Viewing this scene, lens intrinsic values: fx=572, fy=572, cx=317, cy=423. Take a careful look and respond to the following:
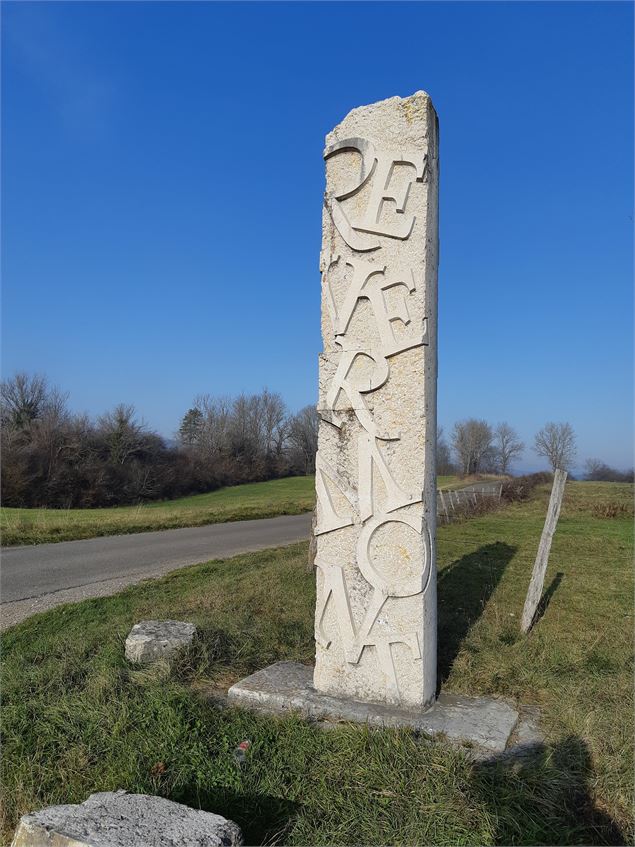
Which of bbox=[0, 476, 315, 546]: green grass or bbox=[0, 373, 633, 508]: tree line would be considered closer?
bbox=[0, 476, 315, 546]: green grass

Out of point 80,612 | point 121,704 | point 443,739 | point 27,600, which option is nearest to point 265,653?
point 121,704

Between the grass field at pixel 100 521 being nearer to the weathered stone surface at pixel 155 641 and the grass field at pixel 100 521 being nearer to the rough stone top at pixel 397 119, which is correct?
the weathered stone surface at pixel 155 641

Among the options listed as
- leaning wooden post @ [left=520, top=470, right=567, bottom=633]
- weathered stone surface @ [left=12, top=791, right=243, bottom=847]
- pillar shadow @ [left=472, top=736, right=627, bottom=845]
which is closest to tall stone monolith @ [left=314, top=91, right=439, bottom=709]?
pillar shadow @ [left=472, top=736, right=627, bottom=845]

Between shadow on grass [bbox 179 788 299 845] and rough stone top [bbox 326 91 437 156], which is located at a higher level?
rough stone top [bbox 326 91 437 156]

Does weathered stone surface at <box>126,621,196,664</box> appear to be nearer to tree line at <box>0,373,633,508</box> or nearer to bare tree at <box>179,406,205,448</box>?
tree line at <box>0,373,633,508</box>

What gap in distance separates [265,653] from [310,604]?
177 cm

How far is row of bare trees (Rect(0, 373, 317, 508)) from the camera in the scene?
102 ft

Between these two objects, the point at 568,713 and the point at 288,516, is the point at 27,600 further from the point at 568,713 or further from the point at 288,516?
the point at 288,516

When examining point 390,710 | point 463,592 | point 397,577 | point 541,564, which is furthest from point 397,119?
point 463,592

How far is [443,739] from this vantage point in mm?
3674

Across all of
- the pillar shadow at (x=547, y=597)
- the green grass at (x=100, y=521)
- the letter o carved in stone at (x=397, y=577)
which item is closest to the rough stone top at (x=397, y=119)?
the letter o carved in stone at (x=397, y=577)

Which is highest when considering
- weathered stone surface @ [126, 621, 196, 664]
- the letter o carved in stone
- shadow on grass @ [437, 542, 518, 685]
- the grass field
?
the letter o carved in stone

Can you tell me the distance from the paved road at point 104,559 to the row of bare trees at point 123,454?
17802 millimetres

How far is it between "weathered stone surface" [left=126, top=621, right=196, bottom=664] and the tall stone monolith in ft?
4.34
